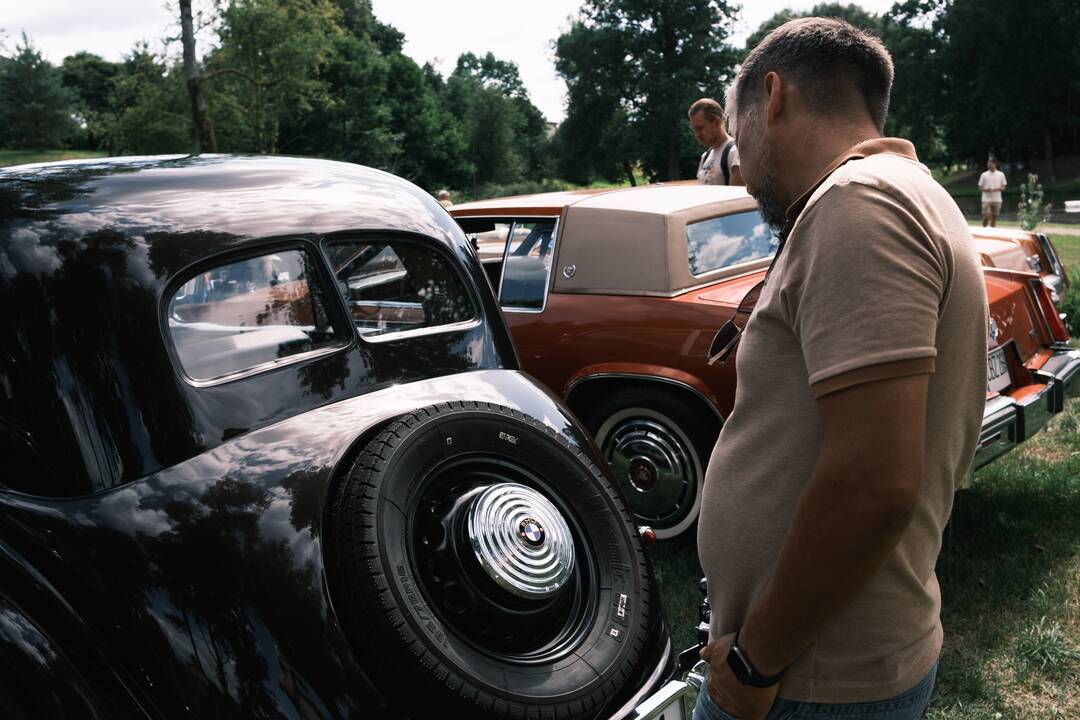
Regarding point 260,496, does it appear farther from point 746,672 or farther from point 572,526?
point 746,672

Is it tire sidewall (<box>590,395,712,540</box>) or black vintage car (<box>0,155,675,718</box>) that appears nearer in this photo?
black vintage car (<box>0,155,675,718</box>)

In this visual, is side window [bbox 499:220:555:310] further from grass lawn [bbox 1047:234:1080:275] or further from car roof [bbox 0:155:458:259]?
grass lawn [bbox 1047:234:1080:275]

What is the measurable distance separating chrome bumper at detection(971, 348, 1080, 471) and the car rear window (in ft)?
4.82

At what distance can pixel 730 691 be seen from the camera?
55.7 inches

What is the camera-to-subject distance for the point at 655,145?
61031mm

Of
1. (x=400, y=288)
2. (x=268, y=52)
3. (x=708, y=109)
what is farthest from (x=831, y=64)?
(x=268, y=52)

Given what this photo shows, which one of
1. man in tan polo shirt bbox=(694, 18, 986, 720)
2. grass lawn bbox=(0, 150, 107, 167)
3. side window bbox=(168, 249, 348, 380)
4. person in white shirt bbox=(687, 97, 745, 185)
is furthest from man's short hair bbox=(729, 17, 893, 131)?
grass lawn bbox=(0, 150, 107, 167)

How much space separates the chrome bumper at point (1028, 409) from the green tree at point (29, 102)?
7921cm

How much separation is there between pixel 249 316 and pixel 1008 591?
339 centimetres

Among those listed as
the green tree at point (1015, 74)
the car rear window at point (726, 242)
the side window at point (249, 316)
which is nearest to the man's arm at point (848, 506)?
the side window at point (249, 316)

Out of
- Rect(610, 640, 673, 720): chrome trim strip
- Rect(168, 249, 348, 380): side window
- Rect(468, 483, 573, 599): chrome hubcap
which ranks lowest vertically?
Rect(610, 640, 673, 720): chrome trim strip

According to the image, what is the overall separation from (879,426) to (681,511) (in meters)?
3.62

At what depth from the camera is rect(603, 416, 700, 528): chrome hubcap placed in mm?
4676

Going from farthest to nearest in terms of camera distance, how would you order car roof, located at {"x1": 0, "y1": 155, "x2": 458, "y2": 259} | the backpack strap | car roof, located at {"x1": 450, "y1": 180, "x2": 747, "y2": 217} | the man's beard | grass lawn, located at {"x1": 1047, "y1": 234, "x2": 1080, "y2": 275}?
1. grass lawn, located at {"x1": 1047, "y1": 234, "x2": 1080, "y2": 275}
2. the backpack strap
3. car roof, located at {"x1": 450, "y1": 180, "x2": 747, "y2": 217}
4. car roof, located at {"x1": 0, "y1": 155, "x2": 458, "y2": 259}
5. the man's beard
